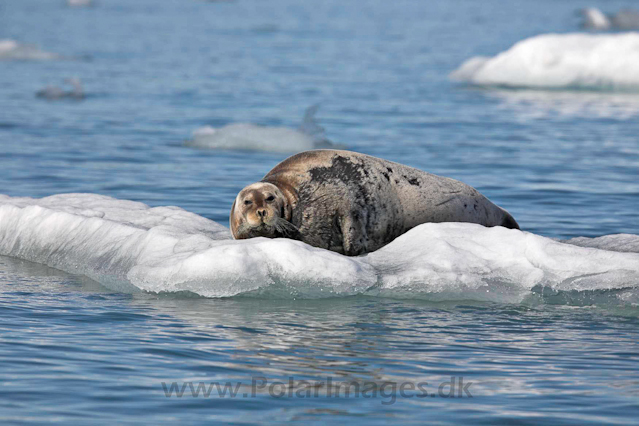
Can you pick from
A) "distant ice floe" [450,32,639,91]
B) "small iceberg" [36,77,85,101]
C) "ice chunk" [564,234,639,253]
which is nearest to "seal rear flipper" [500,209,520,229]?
"ice chunk" [564,234,639,253]

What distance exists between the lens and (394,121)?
17609 millimetres

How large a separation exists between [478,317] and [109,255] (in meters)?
2.55

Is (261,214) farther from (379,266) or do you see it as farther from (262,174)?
(262,174)

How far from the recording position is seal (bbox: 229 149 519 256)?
7.09 metres

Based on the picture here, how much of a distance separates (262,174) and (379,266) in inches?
241

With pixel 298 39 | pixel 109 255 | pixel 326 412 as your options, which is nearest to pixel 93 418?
pixel 326 412

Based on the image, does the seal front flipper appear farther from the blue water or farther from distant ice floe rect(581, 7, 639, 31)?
distant ice floe rect(581, 7, 639, 31)

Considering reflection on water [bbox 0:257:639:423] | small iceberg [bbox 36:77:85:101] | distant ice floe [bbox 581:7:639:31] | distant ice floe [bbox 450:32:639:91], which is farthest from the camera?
distant ice floe [bbox 581:7:639:31]

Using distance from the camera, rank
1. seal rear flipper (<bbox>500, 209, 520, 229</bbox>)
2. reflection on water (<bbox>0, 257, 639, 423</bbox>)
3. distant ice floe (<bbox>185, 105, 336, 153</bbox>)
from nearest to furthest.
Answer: reflection on water (<bbox>0, 257, 639, 423</bbox>), seal rear flipper (<bbox>500, 209, 520, 229</bbox>), distant ice floe (<bbox>185, 105, 336, 153</bbox>)

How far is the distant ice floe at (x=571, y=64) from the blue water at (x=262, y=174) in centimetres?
43

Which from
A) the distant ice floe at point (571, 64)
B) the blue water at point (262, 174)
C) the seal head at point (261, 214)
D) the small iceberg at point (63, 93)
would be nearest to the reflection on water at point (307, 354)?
the blue water at point (262, 174)

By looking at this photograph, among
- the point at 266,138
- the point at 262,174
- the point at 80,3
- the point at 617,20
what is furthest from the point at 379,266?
the point at 80,3

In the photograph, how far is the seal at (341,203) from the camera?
709 cm

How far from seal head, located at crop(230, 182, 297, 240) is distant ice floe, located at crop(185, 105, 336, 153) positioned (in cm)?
668
